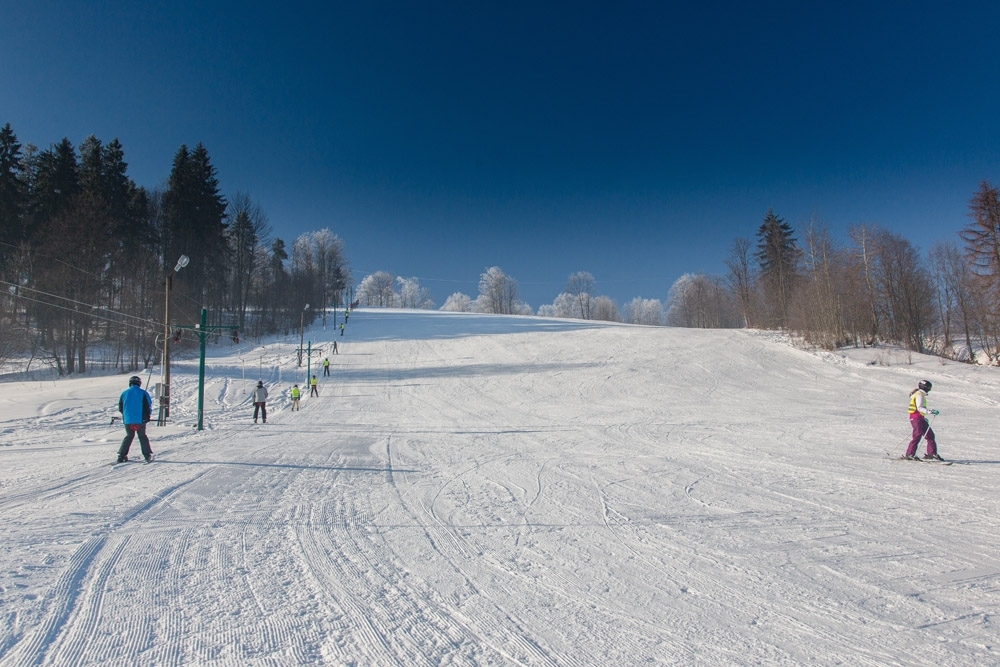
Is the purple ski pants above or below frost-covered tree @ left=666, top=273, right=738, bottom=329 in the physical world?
below

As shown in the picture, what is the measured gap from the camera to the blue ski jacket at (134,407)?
8.65 metres

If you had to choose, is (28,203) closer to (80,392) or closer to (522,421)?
(80,392)

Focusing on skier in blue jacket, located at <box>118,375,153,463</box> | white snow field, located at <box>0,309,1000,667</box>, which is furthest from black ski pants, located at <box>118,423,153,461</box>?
white snow field, located at <box>0,309,1000,667</box>

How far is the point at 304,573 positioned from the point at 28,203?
43945 mm

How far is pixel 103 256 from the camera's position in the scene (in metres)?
31.9

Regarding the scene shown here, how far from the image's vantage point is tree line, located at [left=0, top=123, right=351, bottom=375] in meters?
28.9

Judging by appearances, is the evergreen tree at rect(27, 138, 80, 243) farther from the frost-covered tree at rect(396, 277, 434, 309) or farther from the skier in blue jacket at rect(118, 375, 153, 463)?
the frost-covered tree at rect(396, 277, 434, 309)

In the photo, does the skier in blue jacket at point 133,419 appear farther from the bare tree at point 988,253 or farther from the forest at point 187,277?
Answer: the bare tree at point 988,253

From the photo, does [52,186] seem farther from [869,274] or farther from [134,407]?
[869,274]

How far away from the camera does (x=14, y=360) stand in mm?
28703

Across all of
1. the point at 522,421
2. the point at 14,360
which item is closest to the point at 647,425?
the point at 522,421

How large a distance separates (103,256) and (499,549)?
131 feet

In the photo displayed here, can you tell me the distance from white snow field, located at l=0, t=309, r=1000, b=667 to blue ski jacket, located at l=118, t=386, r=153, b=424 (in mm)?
936

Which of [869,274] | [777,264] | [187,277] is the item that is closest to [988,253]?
[869,274]
